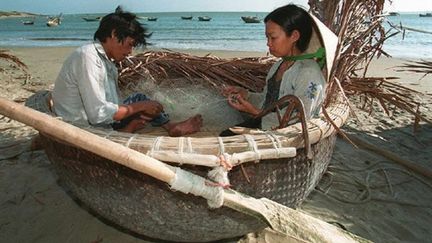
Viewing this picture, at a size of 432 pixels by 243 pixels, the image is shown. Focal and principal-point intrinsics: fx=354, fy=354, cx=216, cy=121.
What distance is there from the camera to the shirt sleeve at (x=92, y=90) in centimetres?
173

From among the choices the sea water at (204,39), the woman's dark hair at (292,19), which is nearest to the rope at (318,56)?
the woman's dark hair at (292,19)

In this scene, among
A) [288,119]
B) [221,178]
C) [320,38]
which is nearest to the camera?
[221,178]

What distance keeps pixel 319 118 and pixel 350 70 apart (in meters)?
0.85

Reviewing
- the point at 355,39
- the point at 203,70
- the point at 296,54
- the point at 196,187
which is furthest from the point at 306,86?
the point at 203,70

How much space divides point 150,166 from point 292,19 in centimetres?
114

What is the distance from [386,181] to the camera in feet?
8.71

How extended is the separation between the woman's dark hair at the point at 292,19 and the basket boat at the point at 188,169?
528 millimetres

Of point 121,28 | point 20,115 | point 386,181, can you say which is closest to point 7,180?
point 121,28

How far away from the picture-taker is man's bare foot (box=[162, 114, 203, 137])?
7.72 ft

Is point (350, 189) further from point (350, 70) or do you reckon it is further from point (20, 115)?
point (20, 115)

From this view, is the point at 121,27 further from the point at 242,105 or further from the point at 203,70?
the point at 203,70

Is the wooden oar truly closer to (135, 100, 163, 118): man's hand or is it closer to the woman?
the woman

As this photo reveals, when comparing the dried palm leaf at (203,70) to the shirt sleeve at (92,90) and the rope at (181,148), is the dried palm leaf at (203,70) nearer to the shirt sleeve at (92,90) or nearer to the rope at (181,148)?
the shirt sleeve at (92,90)

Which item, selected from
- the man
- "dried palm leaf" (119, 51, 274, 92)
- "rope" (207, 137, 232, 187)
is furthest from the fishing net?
"rope" (207, 137, 232, 187)
